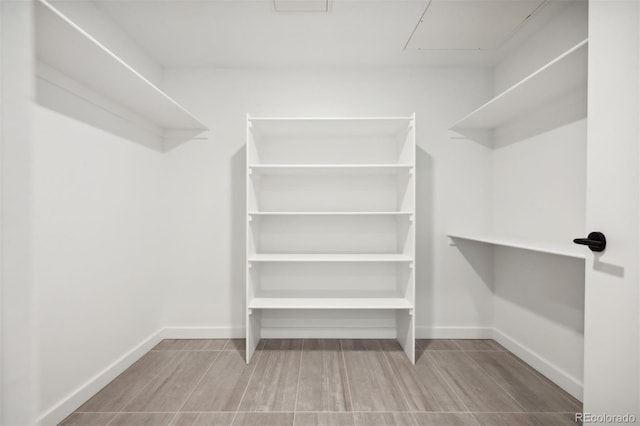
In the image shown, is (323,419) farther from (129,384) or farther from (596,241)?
(596,241)

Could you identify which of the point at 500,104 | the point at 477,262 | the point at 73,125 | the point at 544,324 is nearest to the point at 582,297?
the point at 544,324

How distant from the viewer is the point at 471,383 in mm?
1935

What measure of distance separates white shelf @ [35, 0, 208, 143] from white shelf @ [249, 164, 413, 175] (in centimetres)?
74

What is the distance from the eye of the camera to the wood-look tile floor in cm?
162

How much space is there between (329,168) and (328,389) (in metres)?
1.57

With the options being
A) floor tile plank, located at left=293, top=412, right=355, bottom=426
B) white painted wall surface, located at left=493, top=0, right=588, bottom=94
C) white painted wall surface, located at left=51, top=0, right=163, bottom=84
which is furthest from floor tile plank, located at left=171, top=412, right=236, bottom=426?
white painted wall surface, located at left=493, top=0, right=588, bottom=94

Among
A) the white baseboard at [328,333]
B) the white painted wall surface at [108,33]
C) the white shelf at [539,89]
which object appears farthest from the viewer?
the white baseboard at [328,333]

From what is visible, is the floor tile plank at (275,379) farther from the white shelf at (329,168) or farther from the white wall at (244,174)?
the white shelf at (329,168)

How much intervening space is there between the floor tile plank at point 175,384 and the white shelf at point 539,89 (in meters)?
2.76

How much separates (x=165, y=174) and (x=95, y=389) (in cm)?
168

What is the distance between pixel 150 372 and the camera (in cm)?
208

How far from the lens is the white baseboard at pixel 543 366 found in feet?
5.91

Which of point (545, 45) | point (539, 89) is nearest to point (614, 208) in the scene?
point (539, 89)

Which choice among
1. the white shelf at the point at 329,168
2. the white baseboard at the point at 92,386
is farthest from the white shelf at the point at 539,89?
the white baseboard at the point at 92,386
